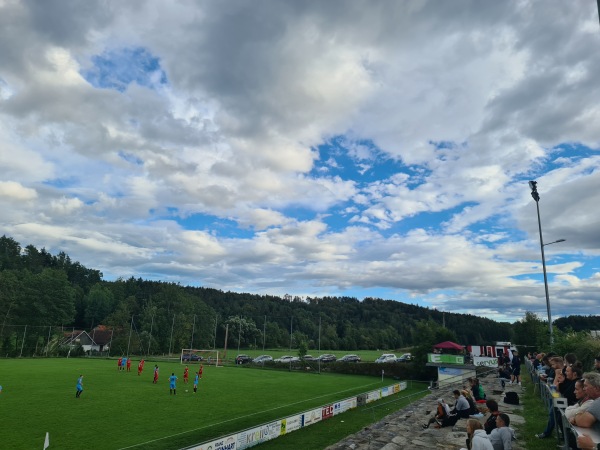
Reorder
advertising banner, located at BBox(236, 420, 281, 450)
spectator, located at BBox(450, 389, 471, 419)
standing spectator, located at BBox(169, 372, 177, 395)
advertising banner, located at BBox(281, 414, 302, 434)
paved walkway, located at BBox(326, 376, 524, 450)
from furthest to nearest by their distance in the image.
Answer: standing spectator, located at BBox(169, 372, 177, 395) < advertising banner, located at BBox(281, 414, 302, 434) < advertising banner, located at BBox(236, 420, 281, 450) < spectator, located at BBox(450, 389, 471, 419) < paved walkway, located at BBox(326, 376, 524, 450)

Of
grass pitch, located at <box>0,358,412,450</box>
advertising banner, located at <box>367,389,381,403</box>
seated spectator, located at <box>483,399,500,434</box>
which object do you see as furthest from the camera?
advertising banner, located at <box>367,389,381,403</box>

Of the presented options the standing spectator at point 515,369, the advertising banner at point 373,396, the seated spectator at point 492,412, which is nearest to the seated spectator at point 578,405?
the seated spectator at point 492,412

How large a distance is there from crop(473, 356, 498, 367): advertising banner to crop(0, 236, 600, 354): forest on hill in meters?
10.5

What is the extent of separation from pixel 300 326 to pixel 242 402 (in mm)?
122850

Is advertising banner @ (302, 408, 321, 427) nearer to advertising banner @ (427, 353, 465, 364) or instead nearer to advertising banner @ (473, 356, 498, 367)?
advertising banner @ (473, 356, 498, 367)

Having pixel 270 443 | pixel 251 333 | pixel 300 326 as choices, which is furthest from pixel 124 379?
pixel 300 326

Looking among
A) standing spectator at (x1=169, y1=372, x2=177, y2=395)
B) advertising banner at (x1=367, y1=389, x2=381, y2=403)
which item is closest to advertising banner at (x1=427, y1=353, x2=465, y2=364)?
advertising banner at (x1=367, y1=389, x2=381, y2=403)

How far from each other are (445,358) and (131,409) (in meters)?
38.7

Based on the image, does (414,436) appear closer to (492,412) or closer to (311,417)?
(492,412)

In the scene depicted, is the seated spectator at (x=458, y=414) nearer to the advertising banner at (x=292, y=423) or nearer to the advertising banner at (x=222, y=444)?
the advertising banner at (x=292, y=423)

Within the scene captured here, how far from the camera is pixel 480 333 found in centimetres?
14938

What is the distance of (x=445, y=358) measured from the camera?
49.4 m

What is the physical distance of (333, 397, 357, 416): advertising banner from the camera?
26.2 m

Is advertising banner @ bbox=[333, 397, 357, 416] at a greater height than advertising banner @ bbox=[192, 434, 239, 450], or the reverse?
advertising banner @ bbox=[192, 434, 239, 450]
